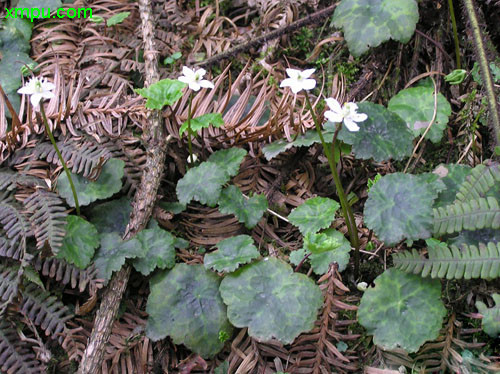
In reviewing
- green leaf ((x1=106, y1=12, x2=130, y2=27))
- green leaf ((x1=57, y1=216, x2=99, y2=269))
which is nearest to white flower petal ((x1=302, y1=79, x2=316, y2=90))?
green leaf ((x1=57, y1=216, x2=99, y2=269))

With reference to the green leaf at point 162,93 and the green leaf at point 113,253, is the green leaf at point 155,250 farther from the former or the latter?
the green leaf at point 162,93

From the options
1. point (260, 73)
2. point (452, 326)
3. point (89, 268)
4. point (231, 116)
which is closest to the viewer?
point (452, 326)

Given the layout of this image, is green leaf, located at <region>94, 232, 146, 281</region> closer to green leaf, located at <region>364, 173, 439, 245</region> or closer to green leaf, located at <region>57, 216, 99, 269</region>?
green leaf, located at <region>57, 216, 99, 269</region>

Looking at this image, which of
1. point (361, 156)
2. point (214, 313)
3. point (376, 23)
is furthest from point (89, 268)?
point (376, 23)

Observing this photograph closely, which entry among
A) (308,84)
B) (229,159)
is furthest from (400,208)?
(229,159)

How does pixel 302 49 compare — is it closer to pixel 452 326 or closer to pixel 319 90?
pixel 319 90

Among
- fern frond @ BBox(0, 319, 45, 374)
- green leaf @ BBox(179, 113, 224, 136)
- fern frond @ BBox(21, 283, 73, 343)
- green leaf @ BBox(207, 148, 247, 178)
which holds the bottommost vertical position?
fern frond @ BBox(0, 319, 45, 374)

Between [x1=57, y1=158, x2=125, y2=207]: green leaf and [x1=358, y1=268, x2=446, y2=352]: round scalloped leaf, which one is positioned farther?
[x1=57, y1=158, x2=125, y2=207]: green leaf
